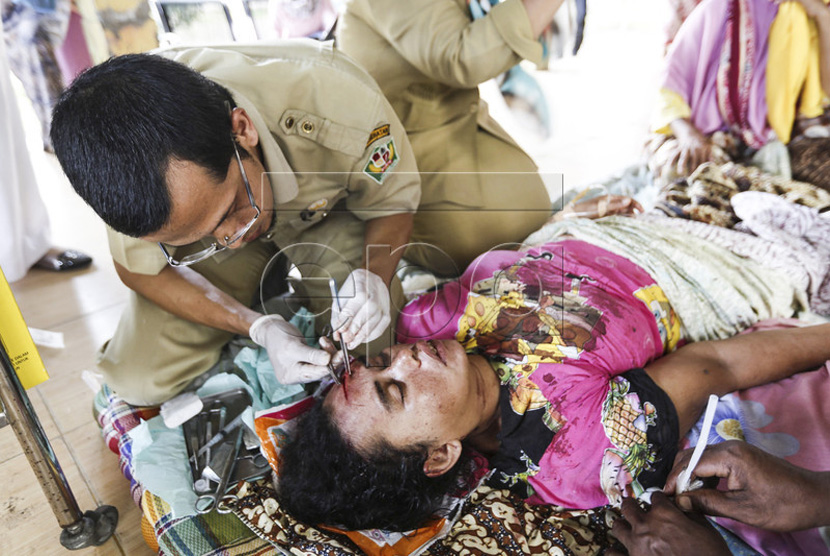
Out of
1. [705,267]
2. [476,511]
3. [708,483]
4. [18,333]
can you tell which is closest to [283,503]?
[476,511]

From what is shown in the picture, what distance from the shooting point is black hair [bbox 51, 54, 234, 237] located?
1.22m

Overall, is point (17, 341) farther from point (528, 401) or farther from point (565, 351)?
point (565, 351)

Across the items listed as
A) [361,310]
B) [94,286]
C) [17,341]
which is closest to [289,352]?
[361,310]

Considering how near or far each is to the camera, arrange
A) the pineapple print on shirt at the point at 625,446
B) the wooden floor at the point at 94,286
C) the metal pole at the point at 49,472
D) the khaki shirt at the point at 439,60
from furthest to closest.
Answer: the khaki shirt at the point at 439,60 < the wooden floor at the point at 94,286 < the pineapple print on shirt at the point at 625,446 < the metal pole at the point at 49,472

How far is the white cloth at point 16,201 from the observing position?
109 inches

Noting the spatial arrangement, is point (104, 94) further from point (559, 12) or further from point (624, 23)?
point (624, 23)

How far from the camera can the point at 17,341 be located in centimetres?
147

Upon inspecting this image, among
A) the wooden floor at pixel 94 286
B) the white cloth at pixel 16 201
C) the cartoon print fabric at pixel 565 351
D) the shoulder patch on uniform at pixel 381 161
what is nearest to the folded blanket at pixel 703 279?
the cartoon print fabric at pixel 565 351

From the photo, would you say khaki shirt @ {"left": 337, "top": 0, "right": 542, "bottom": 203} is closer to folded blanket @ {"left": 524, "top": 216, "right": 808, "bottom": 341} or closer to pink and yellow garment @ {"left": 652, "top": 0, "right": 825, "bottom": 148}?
folded blanket @ {"left": 524, "top": 216, "right": 808, "bottom": 341}

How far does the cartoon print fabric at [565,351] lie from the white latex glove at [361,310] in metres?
0.22

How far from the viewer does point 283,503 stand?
1632 mm

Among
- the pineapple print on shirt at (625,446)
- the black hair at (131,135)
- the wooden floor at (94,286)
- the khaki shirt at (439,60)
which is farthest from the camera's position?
the khaki shirt at (439,60)

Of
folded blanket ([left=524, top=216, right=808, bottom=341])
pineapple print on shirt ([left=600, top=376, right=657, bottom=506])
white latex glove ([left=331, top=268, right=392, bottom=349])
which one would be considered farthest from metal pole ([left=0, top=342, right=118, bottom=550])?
folded blanket ([left=524, top=216, right=808, bottom=341])

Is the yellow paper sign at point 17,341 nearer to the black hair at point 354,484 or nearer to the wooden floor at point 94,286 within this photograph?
the wooden floor at point 94,286
